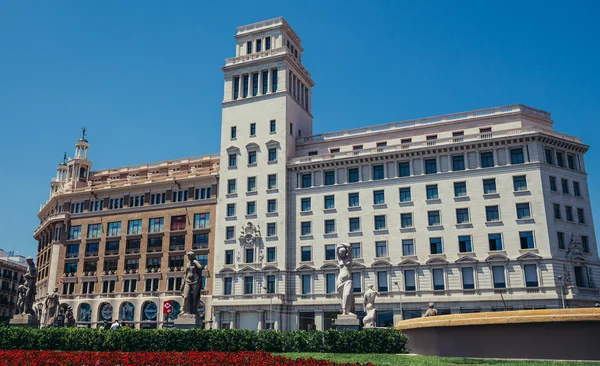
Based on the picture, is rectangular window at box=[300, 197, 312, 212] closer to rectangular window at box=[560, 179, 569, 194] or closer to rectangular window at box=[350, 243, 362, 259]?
rectangular window at box=[350, 243, 362, 259]

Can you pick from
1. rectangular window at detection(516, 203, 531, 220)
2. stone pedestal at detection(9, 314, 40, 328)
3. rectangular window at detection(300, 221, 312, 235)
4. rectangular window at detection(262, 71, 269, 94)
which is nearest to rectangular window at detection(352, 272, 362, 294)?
rectangular window at detection(300, 221, 312, 235)

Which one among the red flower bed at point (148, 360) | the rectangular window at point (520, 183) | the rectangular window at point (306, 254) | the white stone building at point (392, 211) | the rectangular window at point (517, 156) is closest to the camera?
the red flower bed at point (148, 360)

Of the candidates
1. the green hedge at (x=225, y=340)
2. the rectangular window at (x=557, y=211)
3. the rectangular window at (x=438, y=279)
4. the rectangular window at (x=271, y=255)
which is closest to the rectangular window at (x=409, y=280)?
the rectangular window at (x=438, y=279)

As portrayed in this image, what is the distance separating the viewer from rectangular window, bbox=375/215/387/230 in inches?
2408

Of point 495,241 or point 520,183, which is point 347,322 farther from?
point 520,183

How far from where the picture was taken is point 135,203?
78.4 metres

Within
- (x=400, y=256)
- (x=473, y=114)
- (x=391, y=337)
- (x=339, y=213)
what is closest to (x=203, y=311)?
(x=339, y=213)

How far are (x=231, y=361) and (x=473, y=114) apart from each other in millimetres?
54647

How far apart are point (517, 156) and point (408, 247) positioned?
15.5 metres

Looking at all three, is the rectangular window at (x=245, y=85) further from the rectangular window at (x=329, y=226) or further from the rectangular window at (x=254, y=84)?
the rectangular window at (x=329, y=226)

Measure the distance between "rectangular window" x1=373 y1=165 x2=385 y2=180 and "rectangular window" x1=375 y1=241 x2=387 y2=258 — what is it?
308 inches

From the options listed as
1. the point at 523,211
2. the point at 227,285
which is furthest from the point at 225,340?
the point at 227,285

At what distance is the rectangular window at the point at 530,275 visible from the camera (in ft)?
175

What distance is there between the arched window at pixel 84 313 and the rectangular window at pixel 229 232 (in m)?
24.5
